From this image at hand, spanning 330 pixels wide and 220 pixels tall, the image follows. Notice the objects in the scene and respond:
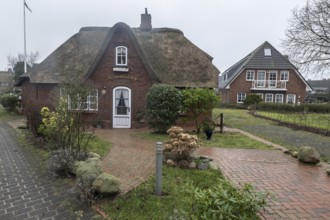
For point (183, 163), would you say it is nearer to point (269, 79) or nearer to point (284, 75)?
point (269, 79)

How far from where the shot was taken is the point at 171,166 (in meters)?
7.82

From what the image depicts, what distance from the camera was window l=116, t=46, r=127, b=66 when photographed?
16.4 metres

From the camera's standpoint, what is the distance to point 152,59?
61.7 feet

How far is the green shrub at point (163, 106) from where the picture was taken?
1389cm

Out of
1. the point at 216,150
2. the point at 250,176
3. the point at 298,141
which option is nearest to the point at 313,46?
the point at 298,141

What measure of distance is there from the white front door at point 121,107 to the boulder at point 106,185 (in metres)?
11.1

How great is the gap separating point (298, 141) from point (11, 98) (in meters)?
23.9

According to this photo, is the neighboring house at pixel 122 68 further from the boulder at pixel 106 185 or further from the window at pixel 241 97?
the window at pixel 241 97

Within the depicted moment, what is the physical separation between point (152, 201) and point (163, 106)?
8709 mm

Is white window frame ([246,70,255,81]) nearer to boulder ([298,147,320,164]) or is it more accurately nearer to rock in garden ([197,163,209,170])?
boulder ([298,147,320,164])

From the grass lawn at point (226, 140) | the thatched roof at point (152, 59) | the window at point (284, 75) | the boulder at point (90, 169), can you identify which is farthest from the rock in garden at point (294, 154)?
the window at point (284, 75)

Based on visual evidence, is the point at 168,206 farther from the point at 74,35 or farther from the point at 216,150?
the point at 74,35

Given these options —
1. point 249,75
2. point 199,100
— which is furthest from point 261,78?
point 199,100

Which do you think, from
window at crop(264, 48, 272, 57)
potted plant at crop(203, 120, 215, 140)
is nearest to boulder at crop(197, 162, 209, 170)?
potted plant at crop(203, 120, 215, 140)
